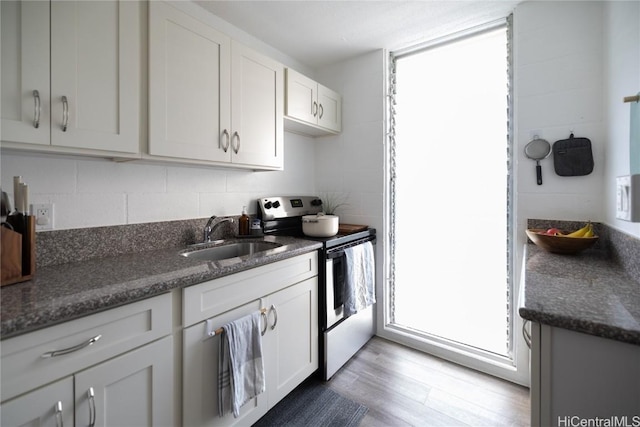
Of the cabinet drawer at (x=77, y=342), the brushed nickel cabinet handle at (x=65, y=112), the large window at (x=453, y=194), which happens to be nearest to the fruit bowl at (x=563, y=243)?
the large window at (x=453, y=194)

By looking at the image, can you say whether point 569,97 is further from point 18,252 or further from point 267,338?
point 18,252

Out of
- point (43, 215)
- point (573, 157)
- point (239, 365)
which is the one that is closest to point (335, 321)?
point (239, 365)

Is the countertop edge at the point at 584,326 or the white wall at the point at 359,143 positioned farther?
the white wall at the point at 359,143

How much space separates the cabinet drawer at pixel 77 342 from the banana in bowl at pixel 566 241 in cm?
181

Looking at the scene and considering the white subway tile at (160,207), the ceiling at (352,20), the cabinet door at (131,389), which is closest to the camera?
the cabinet door at (131,389)

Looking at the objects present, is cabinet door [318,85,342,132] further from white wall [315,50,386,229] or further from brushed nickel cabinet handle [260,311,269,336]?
brushed nickel cabinet handle [260,311,269,336]

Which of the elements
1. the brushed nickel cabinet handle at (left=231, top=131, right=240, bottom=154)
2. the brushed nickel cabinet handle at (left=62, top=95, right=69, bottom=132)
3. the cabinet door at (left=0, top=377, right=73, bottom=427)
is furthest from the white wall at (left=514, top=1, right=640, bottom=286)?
the brushed nickel cabinet handle at (left=62, top=95, right=69, bottom=132)

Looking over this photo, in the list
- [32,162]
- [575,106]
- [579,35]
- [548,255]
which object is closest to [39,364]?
[32,162]

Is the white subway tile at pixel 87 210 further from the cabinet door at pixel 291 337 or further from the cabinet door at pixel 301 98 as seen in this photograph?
the cabinet door at pixel 301 98

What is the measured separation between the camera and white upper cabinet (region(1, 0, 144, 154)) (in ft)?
3.21

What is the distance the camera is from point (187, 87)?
57.3 inches

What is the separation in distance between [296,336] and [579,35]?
246 centimetres

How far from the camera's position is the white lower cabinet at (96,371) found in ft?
2.50

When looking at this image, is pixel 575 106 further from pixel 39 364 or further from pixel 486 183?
pixel 39 364
